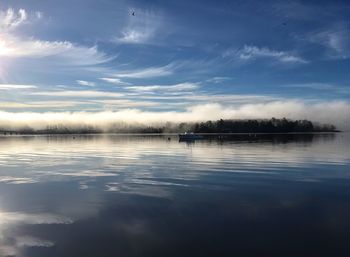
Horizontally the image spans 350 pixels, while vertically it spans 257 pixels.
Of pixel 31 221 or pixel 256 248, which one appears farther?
pixel 31 221

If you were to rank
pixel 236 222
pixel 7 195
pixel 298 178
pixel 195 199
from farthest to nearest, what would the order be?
1. pixel 298 178
2. pixel 7 195
3. pixel 195 199
4. pixel 236 222

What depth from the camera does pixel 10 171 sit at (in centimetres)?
5194

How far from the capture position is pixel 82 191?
3481cm

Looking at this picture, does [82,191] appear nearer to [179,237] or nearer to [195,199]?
[195,199]

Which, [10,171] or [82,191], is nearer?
[82,191]

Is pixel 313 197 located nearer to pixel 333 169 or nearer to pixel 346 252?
pixel 346 252

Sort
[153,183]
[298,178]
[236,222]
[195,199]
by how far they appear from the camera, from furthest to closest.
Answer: [298,178]
[153,183]
[195,199]
[236,222]

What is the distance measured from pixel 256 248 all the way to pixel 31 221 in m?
14.0

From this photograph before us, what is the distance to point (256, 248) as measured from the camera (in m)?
18.2

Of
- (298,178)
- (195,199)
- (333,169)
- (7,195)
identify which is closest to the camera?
(195,199)

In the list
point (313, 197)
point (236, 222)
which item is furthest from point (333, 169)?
point (236, 222)

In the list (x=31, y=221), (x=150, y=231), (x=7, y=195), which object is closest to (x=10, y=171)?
(x=7, y=195)

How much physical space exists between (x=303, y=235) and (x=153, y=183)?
21132 millimetres

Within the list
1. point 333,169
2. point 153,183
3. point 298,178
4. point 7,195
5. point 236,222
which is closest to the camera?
point 236,222
